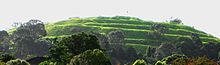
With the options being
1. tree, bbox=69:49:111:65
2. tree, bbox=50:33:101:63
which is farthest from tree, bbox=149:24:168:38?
tree, bbox=69:49:111:65

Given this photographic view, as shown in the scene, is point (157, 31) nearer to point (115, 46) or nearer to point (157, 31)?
point (157, 31)

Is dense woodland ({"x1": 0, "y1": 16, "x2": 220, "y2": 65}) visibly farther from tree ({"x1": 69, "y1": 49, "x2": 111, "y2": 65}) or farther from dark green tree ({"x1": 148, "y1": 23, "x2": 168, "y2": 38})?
tree ({"x1": 69, "y1": 49, "x2": 111, "y2": 65})

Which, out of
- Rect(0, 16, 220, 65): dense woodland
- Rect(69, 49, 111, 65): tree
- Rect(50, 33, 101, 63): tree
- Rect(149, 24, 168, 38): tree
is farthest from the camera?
Rect(149, 24, 168, 38): tree

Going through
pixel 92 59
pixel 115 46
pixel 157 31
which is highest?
pixel 92 59

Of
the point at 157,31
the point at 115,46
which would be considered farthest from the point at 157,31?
the point at 115,46

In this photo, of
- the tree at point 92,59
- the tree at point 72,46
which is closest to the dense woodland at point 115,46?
the tree at point 72,46

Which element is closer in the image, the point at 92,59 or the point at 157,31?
the point at 92,59

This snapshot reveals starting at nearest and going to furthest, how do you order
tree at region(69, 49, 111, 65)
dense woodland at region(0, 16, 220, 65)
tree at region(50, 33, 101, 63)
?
tree at region(69, 49, 111, 65)
tree at region(50, 33, 101, 63)
dense woodland at region(0, 16, 220, 65)

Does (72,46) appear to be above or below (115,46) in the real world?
above

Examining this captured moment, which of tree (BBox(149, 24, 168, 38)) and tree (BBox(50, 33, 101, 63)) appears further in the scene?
tree (BBox(149, 24, 168, 38))
